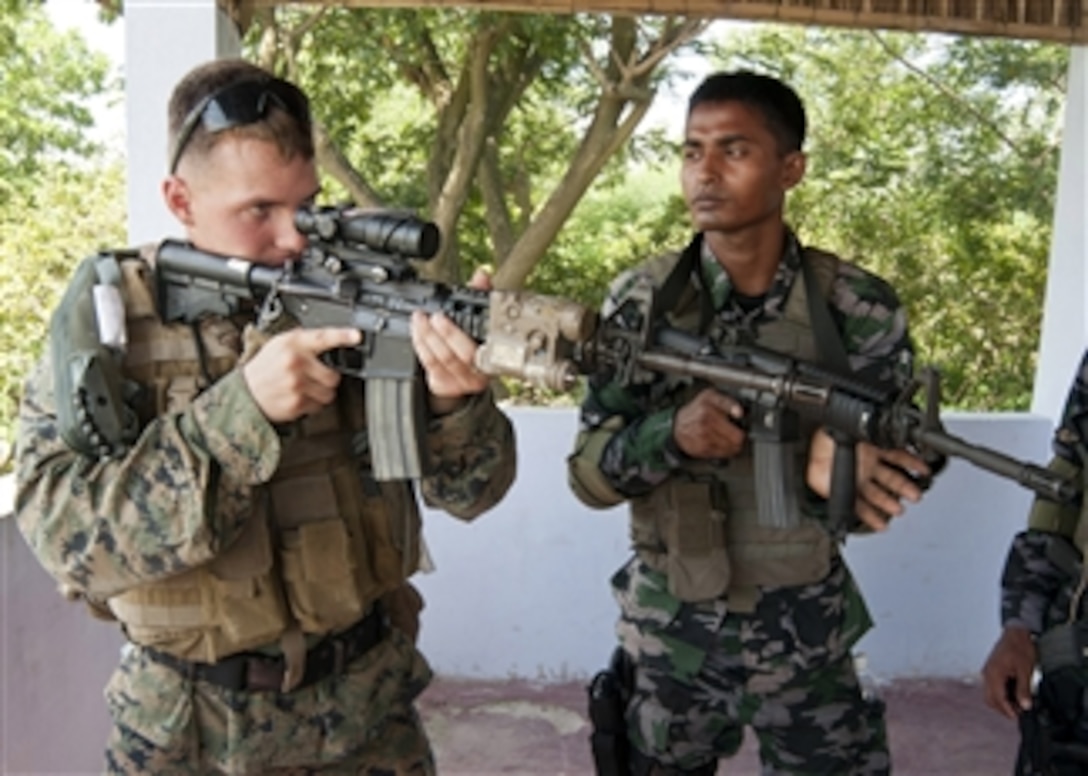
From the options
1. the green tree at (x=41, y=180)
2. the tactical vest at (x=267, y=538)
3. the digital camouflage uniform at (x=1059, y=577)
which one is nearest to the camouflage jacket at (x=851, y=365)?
the digital camouflage uniform at (x=1059, y=577)

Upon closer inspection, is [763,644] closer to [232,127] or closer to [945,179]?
[232,127]

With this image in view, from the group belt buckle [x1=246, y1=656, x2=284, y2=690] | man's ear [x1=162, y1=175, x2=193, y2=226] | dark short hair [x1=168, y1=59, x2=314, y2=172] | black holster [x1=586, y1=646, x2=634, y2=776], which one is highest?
dark short hair [x1=168, y1=59, x2=314, y2=172]

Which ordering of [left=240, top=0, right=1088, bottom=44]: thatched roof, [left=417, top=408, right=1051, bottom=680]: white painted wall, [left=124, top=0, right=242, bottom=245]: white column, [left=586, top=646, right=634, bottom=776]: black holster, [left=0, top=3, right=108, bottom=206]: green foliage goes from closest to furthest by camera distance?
[left=586, top=646, right=634, bottom=776]: black holster < [left=124, top=0, right=242, bottom=245]: white column < [left=240, top=0, right=1088, bottom=44]: thatched roof < [left=417, top=408, right=1051, bottom=680]: white painted wall < [left=0, top=3, right=108, bottom=206]: green foliage

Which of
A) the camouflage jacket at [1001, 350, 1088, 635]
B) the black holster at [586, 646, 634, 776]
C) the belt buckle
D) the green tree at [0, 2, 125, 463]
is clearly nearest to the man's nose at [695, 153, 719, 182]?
the camouflage jacket at [1001, 350, 1088, 635]

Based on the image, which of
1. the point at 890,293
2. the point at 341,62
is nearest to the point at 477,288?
the point at 890,293

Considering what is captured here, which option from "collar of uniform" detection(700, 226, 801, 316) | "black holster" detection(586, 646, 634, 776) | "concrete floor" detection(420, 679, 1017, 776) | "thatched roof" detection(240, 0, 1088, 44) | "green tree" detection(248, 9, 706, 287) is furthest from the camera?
"green tree" detection(248, 9, 706, 287)

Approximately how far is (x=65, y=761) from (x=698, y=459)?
164 cm

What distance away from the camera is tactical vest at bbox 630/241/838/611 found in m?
2.32

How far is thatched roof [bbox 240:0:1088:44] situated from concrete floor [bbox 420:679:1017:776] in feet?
7.71

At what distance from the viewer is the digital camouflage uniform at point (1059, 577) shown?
226cm

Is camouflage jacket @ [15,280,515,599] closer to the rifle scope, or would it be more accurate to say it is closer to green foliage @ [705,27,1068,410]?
the rifle scope

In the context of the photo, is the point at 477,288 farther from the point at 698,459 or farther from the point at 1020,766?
the point at 1020,766

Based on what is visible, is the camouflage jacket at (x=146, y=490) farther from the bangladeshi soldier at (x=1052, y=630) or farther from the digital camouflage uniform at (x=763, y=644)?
the bangladeshi soldier at (x=1052, y=630)

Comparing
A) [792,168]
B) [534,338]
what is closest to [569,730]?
[792,168]
